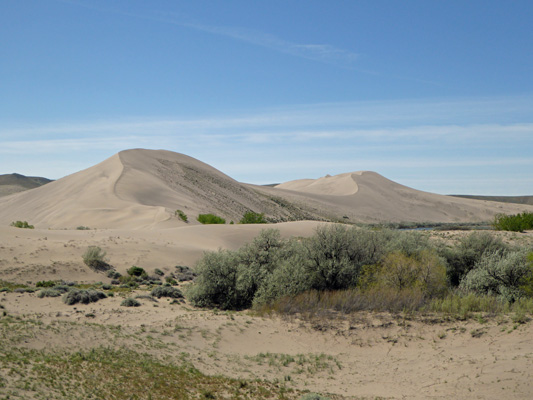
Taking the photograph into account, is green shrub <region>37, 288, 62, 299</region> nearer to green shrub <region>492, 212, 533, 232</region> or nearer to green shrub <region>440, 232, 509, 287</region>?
green shrub <region>440, 232, 509, 287</region>

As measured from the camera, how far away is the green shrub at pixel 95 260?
80.2 ft

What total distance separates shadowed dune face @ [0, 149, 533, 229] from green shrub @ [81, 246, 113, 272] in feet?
53.0

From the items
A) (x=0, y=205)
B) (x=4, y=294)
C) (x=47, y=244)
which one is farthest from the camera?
(x=0, y=205)

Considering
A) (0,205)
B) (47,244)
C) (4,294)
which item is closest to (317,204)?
(0,205)

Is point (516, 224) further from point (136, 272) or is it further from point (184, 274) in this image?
point (136, 272)

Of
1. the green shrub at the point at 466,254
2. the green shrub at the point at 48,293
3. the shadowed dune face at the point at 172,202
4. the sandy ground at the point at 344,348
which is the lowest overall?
the sandy ground at the point at 344,348

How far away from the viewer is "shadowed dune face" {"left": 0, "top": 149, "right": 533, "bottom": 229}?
164 feet

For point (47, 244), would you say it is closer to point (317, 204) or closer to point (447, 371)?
point (447, 371)

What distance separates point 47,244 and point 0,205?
52593mm

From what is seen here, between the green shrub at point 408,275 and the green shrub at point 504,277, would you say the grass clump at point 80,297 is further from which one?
the green shrub at point 504,277

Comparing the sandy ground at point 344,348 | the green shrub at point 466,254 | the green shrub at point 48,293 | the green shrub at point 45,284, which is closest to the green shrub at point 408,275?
the sandy ground at point 344,348

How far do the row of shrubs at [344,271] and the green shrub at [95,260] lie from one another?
865cm

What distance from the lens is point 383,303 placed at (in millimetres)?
14203

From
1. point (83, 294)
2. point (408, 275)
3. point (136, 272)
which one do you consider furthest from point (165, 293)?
point (408, 275)
